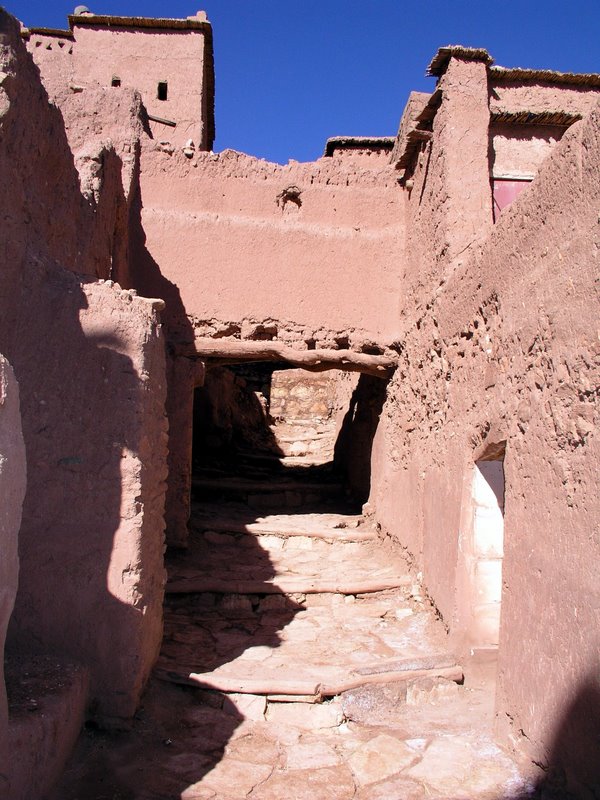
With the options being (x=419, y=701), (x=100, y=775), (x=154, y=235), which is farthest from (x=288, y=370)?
(x=100, y=775)

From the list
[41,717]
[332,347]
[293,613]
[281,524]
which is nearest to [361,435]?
[281,524]

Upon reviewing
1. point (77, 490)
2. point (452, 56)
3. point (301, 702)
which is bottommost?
point (301, 702)

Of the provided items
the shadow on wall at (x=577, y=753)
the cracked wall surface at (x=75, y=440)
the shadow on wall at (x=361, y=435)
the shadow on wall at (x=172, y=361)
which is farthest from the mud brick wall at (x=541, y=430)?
the shadow on wall at (x=361, y=435)

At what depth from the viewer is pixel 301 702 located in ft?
15.1

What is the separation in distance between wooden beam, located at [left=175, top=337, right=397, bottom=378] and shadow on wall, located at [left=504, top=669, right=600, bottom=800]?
4.57m

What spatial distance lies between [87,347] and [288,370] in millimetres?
11863

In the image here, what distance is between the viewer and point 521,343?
4.09 meters

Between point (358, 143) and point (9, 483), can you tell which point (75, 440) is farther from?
point (358, 143)

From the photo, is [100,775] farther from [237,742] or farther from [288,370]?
[288,370]

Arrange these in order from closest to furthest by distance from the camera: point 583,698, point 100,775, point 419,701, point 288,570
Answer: point 583,698
point 100,775
point 419,701
point 288,570

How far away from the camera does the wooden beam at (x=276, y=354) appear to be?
282 inches

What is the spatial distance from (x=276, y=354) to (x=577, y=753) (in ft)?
16.1

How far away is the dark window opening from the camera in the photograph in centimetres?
1281

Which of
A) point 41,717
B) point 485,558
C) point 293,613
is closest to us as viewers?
point 41,717
